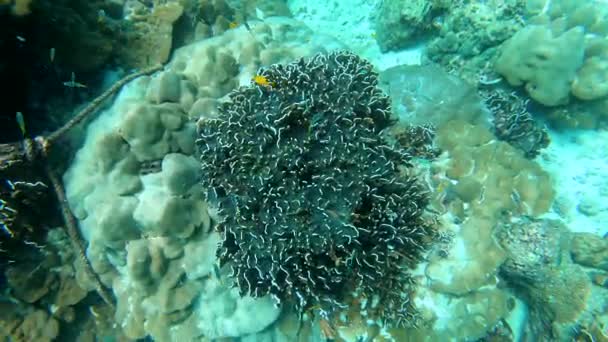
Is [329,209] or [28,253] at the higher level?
[329,209]

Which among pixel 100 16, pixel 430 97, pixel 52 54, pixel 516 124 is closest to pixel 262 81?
pixel 52 54

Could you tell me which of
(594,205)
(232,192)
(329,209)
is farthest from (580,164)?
(232,192)

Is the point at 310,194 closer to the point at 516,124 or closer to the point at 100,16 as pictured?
the point at 100,16

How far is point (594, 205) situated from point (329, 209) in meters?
6.31

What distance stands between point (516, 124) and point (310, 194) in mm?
5287

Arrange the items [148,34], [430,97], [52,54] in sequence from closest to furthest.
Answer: [52,54]
[148,34]
[430,97]

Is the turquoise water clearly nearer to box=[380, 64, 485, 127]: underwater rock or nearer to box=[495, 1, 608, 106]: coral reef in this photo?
box=[380, 64, 485, 127]: underwater rock

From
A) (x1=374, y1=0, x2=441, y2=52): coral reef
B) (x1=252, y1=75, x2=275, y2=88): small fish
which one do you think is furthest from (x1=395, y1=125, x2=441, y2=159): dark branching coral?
(x1=374, y1=0, x2=441, y2=52): coral reef

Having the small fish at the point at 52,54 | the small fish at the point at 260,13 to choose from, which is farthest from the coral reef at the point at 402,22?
the small fish at the point at 52,54

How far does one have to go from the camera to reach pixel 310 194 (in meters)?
4.19

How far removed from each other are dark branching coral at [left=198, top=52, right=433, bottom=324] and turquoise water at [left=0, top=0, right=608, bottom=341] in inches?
1.0

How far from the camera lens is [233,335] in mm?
4809

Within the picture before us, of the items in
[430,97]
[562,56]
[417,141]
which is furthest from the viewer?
[562,56]

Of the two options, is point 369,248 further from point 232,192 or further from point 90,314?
point 90,314
